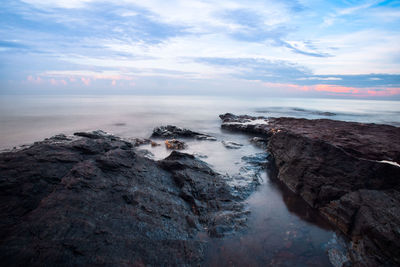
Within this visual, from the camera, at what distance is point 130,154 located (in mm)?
6633

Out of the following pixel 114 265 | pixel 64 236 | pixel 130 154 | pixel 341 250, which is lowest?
pixel 341 250

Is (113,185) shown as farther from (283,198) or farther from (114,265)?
(283,198)

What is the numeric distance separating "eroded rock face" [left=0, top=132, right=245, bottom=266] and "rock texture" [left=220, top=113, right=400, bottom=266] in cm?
248

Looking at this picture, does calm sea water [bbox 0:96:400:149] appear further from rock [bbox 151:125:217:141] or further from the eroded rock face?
the eroded rock face

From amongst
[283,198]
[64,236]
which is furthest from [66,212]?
[283,198]

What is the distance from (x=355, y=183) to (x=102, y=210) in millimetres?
6394

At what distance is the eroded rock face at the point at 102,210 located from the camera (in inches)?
122

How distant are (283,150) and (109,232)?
7.81 m

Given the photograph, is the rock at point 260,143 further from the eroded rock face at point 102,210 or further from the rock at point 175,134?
the eroded rock face at point 102,210

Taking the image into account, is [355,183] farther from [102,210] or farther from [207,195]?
[102,210]

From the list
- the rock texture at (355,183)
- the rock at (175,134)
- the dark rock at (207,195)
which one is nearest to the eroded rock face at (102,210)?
the dark rock at (207,195)

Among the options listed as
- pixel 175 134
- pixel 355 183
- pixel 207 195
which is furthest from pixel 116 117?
pixel 355 183

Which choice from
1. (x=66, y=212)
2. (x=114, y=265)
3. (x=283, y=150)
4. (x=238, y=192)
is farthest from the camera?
(x=283, y=150)

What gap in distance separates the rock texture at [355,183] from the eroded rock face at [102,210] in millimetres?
2484
